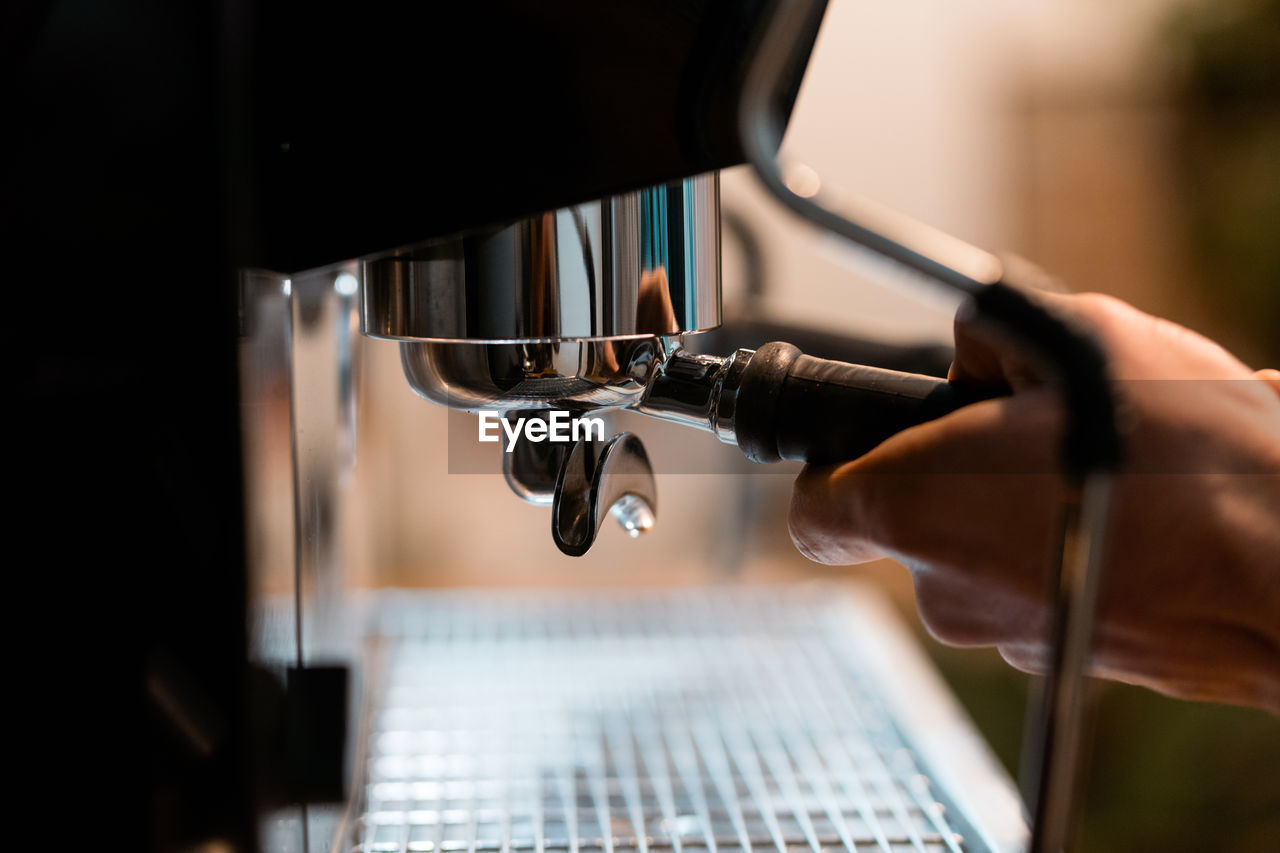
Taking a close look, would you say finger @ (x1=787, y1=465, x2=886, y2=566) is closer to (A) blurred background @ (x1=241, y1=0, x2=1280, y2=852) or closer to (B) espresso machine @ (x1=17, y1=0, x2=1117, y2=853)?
(B) espresso machine @ (x1=17, y1=0, x2=1117, y2=853)

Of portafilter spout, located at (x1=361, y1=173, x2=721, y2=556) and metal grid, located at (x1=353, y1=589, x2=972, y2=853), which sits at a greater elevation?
portafilter spout, located at (x1=361, y1=173, x2=721, y2=556)

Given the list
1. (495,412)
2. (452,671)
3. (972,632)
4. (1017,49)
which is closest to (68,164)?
(495,412)

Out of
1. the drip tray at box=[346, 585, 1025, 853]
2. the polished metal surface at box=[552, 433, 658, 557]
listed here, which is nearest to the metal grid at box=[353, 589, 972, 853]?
the drip tray at box=[346, 585, 1025, 853]

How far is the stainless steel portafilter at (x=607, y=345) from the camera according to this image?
265mm

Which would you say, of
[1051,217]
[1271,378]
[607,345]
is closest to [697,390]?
[607,345]

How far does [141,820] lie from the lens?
24cm

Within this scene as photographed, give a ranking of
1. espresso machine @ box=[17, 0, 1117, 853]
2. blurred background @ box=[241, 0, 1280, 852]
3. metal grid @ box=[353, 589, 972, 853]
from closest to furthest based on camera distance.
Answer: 1. espresso machine @ box=[17, 0, 1117, 853]
2. metal grid @ box=[353, 589, 972, 853]
3. blurred background @ box=[241, 0, 1280, 852]

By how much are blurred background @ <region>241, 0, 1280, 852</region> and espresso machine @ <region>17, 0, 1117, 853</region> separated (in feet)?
1.75

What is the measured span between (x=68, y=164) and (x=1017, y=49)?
1.32 meters

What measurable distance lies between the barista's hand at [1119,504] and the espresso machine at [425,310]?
0.02m

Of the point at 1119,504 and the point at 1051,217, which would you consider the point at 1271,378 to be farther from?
the point at 1051,217

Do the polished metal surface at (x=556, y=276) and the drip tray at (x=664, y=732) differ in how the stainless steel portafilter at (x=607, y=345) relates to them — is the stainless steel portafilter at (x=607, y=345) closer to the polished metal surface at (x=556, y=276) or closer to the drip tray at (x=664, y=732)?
the polished metal surface at (x=556, y=276)

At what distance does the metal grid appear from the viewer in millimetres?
389

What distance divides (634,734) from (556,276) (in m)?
0.28
